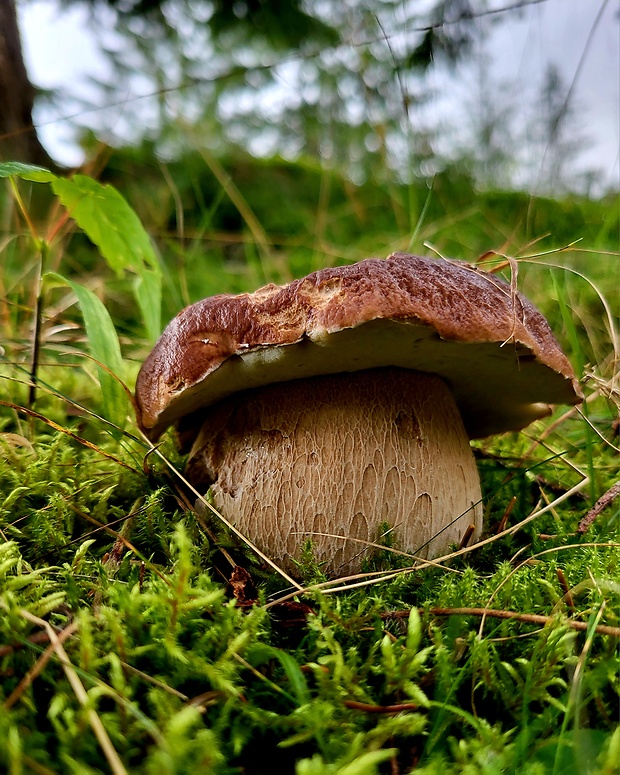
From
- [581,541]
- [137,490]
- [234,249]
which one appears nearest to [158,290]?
[137,490]

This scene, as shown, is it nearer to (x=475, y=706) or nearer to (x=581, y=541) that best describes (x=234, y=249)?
(x=581, y=541)

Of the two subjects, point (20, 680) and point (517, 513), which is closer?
point (20, 680)

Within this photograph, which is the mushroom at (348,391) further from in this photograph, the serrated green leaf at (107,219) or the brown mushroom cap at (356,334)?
the serrated green leaf at (107,219)

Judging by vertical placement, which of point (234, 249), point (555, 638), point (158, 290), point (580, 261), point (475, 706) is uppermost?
point (234, 249)

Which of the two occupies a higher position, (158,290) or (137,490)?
(158,290)

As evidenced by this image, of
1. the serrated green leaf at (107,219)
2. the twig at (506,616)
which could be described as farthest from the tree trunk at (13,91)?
the twig at (506,616)

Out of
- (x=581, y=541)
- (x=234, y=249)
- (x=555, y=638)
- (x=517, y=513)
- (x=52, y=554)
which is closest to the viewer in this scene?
(x=555, y=638)
